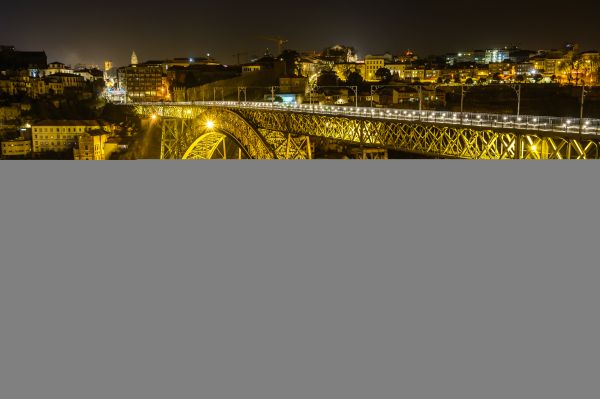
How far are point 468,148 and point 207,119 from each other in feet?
27.0

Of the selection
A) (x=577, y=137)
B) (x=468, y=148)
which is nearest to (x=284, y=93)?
(x=468, y=148)

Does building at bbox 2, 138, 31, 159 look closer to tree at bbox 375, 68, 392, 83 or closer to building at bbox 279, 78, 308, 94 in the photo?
building at bbox 279, 78, 308, 94

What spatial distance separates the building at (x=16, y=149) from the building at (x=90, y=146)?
881 mm

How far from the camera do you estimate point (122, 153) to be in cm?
1388

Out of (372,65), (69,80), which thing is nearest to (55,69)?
(69,80)

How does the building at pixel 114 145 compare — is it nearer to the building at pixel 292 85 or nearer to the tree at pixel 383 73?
the building at pixel 292 85

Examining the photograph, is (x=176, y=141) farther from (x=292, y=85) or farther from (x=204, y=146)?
(x=292, y=85)

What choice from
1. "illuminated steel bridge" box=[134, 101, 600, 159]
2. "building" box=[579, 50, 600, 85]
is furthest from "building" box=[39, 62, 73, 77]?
"building" box=[579, 50, 600, 85]

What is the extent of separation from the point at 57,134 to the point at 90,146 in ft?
→ 2.79

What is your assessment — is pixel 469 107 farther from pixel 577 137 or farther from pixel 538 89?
pixel 577 137

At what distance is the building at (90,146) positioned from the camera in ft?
37.1

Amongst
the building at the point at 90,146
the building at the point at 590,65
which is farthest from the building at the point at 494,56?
the building at the point at 90,146

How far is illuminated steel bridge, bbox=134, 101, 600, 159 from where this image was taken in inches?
205

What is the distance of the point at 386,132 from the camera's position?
742 cm
